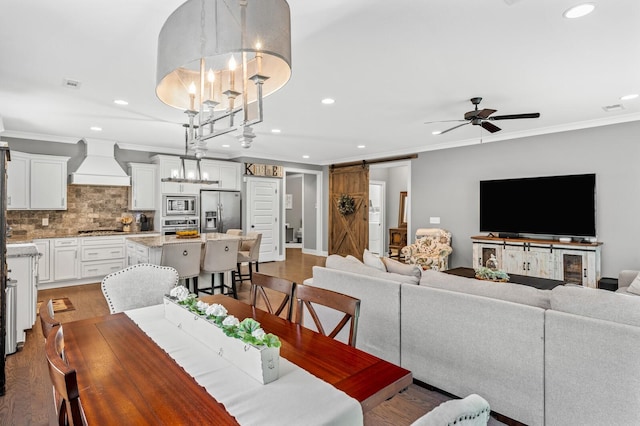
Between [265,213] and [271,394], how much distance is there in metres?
7.56

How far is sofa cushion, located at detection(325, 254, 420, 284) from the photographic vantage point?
9.10 feet

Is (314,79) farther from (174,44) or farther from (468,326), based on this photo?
(468,326)

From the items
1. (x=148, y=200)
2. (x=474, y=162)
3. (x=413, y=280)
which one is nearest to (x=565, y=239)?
(x=474, y=162)

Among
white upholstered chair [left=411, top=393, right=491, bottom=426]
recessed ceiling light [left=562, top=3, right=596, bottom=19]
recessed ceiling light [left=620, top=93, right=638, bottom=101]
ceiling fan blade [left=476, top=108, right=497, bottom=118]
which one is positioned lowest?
white upholstered chair [left=411, top=393, right=491, bottom=426]

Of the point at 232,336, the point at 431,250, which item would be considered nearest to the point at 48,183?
the point at 232,336

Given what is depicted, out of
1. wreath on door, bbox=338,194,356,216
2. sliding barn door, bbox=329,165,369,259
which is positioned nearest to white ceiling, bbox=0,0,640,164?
sliding barn door, bbox=329,165,369,259

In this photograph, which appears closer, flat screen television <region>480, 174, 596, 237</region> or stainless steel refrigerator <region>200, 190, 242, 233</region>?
flat screen television <region>480, 174, 596, 237</region>

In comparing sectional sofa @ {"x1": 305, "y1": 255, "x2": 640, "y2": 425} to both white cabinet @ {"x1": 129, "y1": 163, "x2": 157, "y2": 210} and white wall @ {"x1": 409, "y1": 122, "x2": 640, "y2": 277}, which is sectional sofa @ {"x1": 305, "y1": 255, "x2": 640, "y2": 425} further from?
white cabinet @ {"x1": 129, "y1": 163, "x2": 157, "y2": 210}

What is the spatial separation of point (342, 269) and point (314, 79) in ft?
6.18

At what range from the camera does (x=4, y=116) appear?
4805 mm

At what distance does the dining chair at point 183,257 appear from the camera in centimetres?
414

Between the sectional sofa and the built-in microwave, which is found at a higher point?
the built-in microwave

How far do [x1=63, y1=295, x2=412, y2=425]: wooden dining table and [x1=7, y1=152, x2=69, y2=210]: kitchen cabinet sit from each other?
5296 millimetres

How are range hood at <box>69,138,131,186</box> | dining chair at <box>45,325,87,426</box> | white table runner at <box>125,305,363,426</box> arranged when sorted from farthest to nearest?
range hood at <box>69,138,131,186</box>
white table runner at <box>125,305,363,426</box>
dining chair at <box>45,325,87,426</box>
